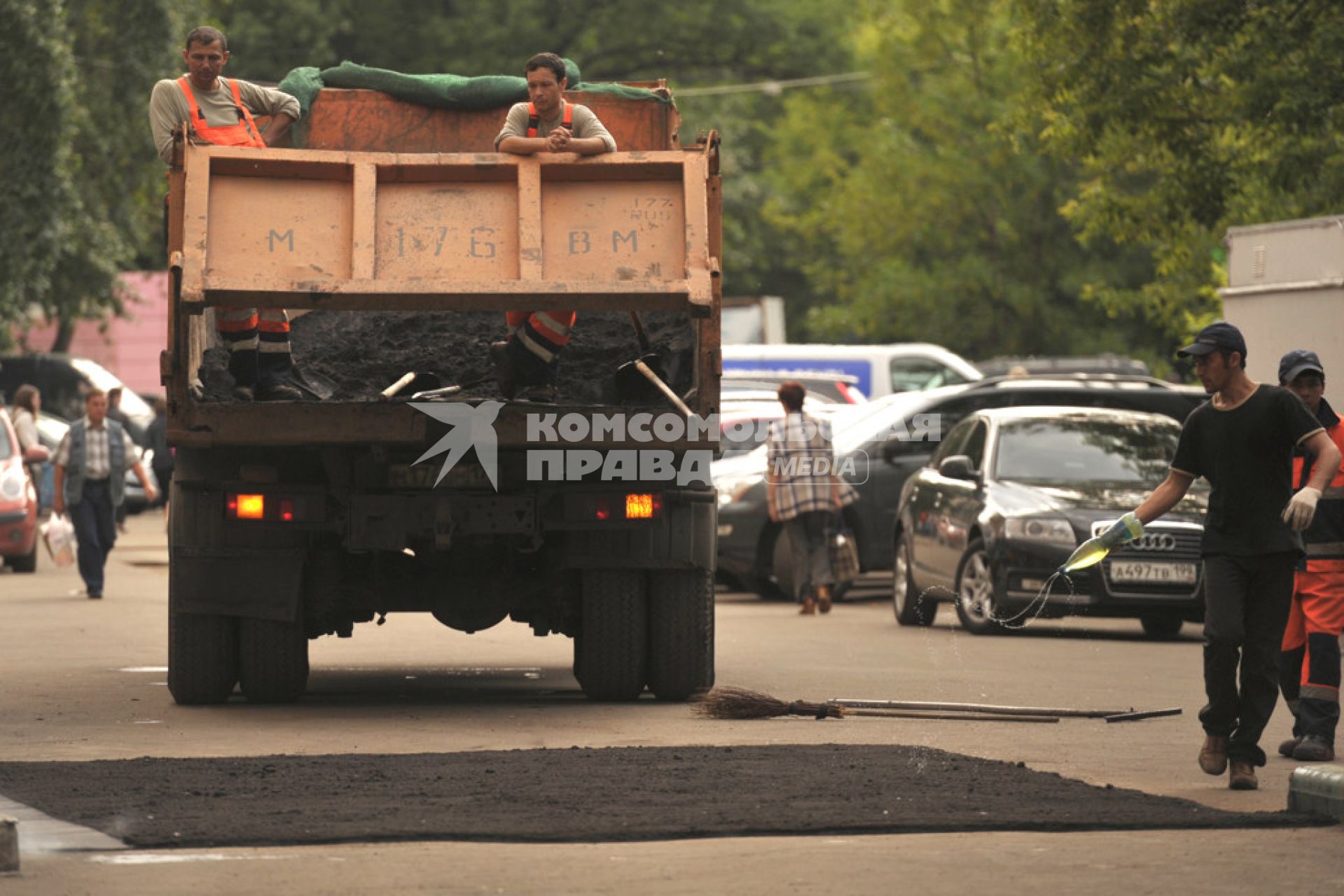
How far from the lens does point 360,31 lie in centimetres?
A: 5522

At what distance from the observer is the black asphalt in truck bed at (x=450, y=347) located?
41.8ft

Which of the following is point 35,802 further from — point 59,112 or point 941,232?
point 941,232

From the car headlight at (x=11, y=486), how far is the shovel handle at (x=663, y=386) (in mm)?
14038

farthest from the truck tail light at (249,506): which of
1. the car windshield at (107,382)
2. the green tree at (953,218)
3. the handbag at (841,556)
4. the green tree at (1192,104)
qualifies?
the green tree at (953,218)

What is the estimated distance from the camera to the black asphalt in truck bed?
12742 millimetres

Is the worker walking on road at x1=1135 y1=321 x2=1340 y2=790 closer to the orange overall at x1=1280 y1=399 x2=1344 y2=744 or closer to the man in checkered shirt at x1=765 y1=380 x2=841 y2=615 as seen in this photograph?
the orange overall at x1=1280 y1=399 x2=1344 y2=744

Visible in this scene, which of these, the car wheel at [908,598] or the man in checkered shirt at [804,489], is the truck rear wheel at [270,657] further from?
the man in checkered shirt at [804,489]

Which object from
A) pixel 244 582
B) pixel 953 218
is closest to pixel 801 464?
pixel 244 582

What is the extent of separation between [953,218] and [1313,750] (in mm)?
42982

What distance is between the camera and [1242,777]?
9.71 meters

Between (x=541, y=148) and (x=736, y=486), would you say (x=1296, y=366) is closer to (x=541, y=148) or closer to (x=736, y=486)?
(x=541, y=148)

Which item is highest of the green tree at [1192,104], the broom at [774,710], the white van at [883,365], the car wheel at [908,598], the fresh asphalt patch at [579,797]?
the green tree at [1192,104]

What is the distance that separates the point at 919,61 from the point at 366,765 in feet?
142

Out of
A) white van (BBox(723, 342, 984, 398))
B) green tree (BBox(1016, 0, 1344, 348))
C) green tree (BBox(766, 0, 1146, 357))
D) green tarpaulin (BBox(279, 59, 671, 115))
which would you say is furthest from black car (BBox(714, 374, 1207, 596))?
green tree (BBox(766, 0, 1146, 357))
